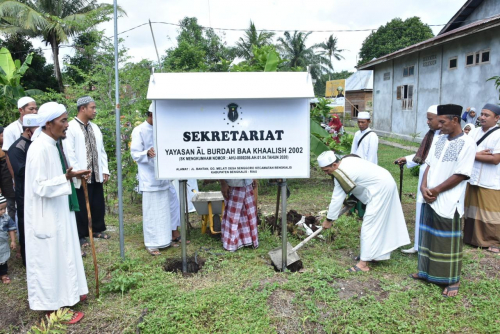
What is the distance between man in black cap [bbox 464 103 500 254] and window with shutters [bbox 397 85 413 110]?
1426 centimetres

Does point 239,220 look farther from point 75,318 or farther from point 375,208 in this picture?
point 75,318

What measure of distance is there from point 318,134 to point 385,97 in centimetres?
1492

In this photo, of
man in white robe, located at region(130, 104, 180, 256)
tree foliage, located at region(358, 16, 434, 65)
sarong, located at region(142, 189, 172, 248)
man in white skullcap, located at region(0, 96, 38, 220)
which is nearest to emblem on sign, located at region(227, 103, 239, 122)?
man in white robe, located at region(130, 104, 180, 256)

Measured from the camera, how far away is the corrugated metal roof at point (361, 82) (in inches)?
1299

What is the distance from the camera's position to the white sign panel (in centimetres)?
408

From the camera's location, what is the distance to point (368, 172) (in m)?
4.30

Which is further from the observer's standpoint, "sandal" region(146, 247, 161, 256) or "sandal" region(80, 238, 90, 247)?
"sandal" region(80, 238, 90, 247)

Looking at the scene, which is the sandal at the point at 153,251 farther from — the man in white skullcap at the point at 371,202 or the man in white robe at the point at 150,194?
the man in white skullcap at the point at 371,202

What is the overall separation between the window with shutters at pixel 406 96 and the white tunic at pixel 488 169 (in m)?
14.3

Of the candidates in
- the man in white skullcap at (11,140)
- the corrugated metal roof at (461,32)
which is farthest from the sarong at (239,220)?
the corrugated metal roof at (461,32)

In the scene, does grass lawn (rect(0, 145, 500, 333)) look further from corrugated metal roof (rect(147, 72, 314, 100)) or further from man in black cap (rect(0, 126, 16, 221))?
corrugated metal roof (rect(147, 72, 314, 100))

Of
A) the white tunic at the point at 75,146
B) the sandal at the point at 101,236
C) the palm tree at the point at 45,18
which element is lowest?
the sandal at the point at 101,236

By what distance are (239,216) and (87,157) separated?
218cm

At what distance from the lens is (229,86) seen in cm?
404
